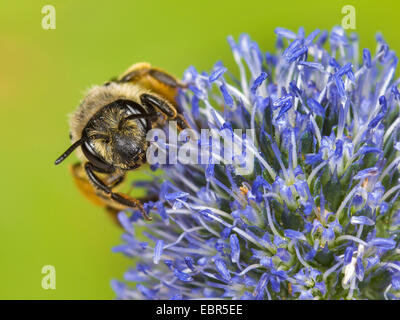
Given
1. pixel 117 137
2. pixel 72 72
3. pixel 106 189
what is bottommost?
pixel 106 189

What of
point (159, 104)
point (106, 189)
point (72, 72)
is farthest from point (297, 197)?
point (72, 72)

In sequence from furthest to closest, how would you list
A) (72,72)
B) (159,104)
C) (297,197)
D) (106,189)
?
(72,72) < (106,189) < (159,104) < (297,197)

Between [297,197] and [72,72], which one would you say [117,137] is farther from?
[72,72]

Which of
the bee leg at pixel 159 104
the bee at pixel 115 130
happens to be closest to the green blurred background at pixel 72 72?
the bee at pixel 115 130

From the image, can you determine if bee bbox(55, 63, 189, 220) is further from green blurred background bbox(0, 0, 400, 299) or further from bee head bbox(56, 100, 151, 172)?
green blurred background bbox(0, 0, 400, 299)

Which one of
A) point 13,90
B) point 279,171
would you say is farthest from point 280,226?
point 13,90

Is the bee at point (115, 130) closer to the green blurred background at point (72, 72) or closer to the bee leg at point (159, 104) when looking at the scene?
the bee leg at point (159, 104)

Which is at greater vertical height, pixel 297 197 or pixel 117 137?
pixel 117 137

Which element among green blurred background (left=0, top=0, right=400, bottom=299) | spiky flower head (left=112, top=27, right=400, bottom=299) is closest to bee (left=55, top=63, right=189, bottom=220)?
spiky flower head (left=112, top=27, right=400, bottom=299)
